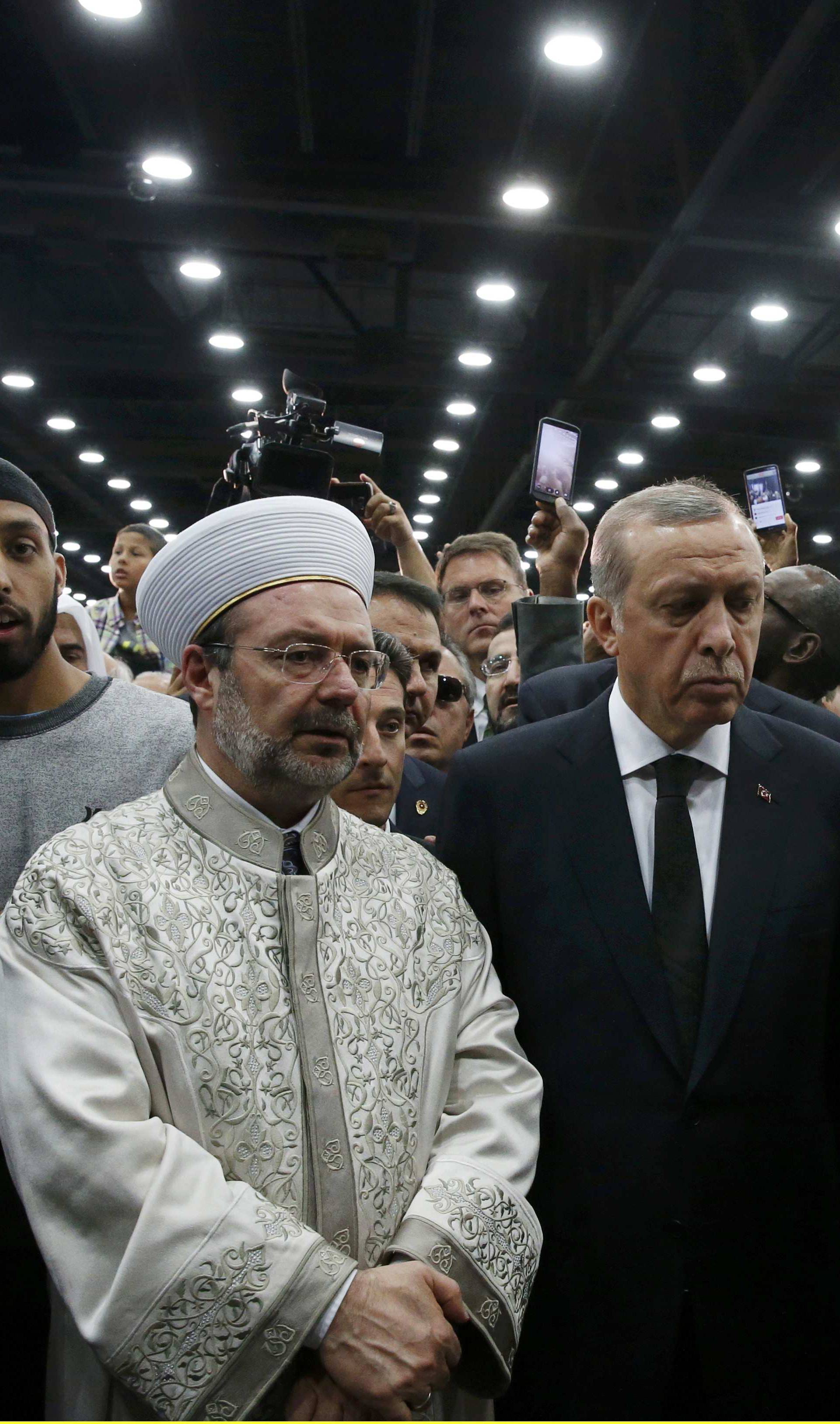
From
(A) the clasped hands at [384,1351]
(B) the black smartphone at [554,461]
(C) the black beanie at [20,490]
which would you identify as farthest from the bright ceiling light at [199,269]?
(A) the clasped hands at [384,1351]

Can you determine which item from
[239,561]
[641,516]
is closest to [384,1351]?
[239,561]

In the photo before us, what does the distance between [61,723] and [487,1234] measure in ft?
3.28

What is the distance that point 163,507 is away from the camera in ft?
35.1

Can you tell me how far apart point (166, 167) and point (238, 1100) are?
15.7 feet

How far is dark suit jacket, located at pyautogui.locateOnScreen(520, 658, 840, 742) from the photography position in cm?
187

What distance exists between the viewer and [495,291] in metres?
5.96

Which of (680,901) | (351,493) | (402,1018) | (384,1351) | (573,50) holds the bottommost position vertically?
(384,1351)

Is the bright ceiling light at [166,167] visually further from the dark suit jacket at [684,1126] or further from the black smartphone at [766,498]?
the dark suit jacket at [684,1126]

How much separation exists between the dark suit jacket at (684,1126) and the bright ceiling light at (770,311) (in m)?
5.34

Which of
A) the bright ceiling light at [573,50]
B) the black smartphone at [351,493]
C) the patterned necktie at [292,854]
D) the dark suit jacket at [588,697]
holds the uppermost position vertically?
the bright ceiling light at [573,50]

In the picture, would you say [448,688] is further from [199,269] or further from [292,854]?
[199,269]

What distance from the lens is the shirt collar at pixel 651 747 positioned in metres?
1.54

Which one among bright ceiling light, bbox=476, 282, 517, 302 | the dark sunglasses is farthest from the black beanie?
bright ceiling light, bbox=476, 282, 517, 302

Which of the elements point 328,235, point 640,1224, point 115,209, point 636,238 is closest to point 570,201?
point 636,238
